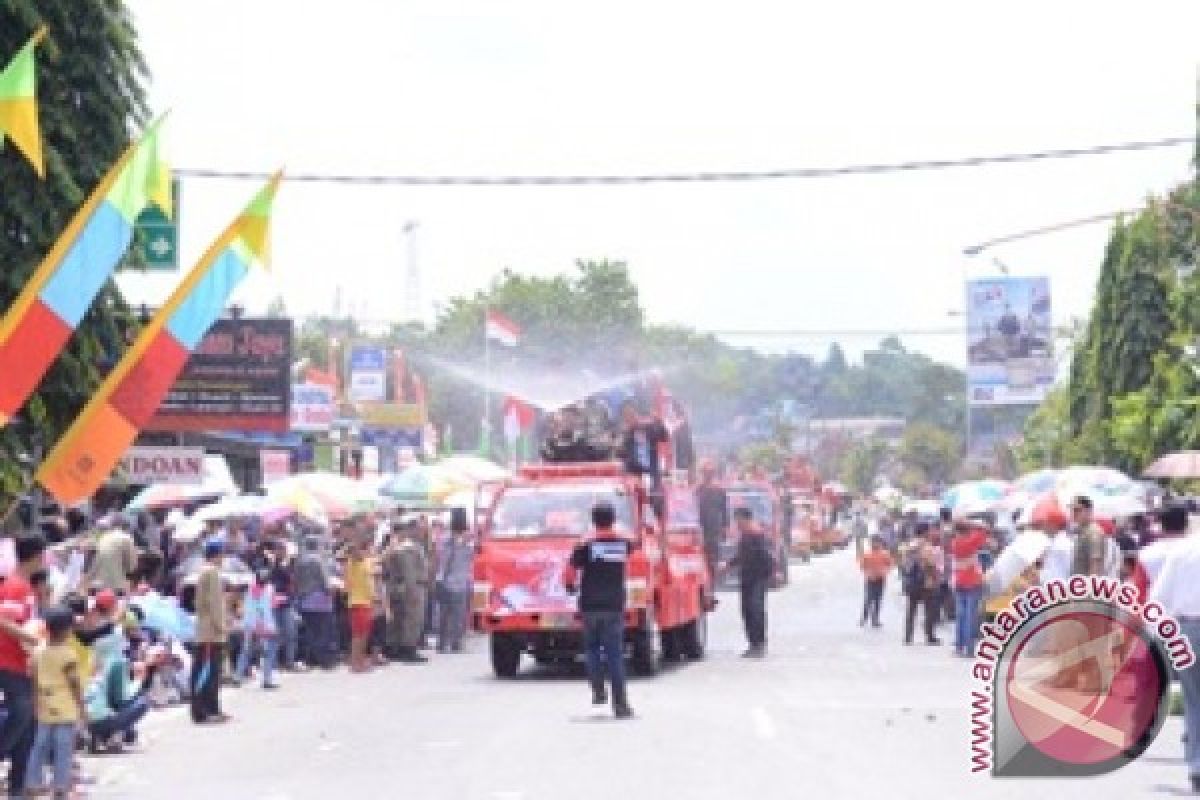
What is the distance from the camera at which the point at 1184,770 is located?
591 inches

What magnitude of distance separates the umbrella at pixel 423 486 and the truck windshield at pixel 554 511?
13300 mm

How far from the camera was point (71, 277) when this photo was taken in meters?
18.6

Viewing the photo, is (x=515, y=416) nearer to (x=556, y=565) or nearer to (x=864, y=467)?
(x=556, y=565)

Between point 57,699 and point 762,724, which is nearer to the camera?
point 57,699

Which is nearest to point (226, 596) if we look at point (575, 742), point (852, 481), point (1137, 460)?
point (575, 742)

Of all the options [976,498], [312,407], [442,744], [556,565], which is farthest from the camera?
[312,407]

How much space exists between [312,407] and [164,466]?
27.6 m

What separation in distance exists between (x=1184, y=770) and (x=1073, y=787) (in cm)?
147

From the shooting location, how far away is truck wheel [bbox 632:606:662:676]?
939 inches

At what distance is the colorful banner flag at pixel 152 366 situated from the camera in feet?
59.2

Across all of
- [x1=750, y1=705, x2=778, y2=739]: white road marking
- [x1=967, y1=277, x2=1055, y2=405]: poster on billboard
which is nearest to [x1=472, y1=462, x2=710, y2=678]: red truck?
[x1=750, y1=705, x2=778, y2=739]: white road marking

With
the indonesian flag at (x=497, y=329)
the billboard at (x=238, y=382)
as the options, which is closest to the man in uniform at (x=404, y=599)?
the billboard at (x=238, y=382)

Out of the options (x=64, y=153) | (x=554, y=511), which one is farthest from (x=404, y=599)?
(x=64, y=153)

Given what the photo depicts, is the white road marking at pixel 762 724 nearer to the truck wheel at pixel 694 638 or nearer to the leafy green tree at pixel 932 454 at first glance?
the truck wheel at pixel 694 638
